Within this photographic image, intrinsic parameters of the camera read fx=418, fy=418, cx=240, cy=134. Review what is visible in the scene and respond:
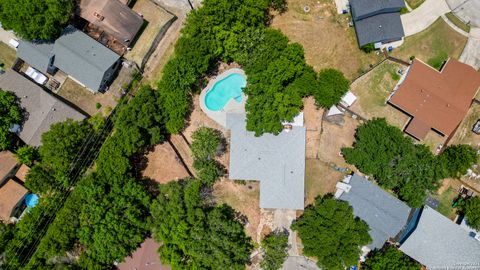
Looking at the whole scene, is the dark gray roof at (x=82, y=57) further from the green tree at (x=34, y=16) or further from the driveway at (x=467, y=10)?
the driveway at (x=467, y=10)

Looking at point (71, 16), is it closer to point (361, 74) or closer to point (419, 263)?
point (361, 74)

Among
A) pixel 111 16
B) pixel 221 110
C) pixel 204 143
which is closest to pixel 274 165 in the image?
pixel 204 143

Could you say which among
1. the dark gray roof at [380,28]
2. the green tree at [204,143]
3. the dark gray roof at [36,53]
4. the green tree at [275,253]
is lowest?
the green tree at [275,253]

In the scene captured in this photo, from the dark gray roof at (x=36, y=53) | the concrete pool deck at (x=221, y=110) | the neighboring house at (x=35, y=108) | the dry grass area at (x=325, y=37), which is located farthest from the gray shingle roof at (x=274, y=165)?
the dark gray roof at (x=36, y=53)

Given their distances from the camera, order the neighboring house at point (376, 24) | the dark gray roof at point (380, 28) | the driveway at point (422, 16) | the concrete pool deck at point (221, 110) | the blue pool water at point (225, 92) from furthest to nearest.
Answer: the driveway at point (422, 16)
the blue pool water at point (225, 92)
the concrete pool deck at point (221, 110)
the dark gray roof at point (380, 28)
the neighboring house at point (376, 24)

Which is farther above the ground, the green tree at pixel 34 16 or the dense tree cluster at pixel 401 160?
the dense tree cluster at pixel 401 160

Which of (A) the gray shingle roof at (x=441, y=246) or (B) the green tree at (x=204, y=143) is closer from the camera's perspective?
(B) the green tree at (x=204, y=143)

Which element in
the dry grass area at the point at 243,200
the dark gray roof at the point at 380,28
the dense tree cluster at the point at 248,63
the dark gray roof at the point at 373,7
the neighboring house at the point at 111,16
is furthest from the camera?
the dry grass area at the point at 243,200

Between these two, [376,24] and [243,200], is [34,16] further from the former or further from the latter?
[376,24]

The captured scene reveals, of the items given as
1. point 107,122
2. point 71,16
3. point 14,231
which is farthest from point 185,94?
point 14,231
